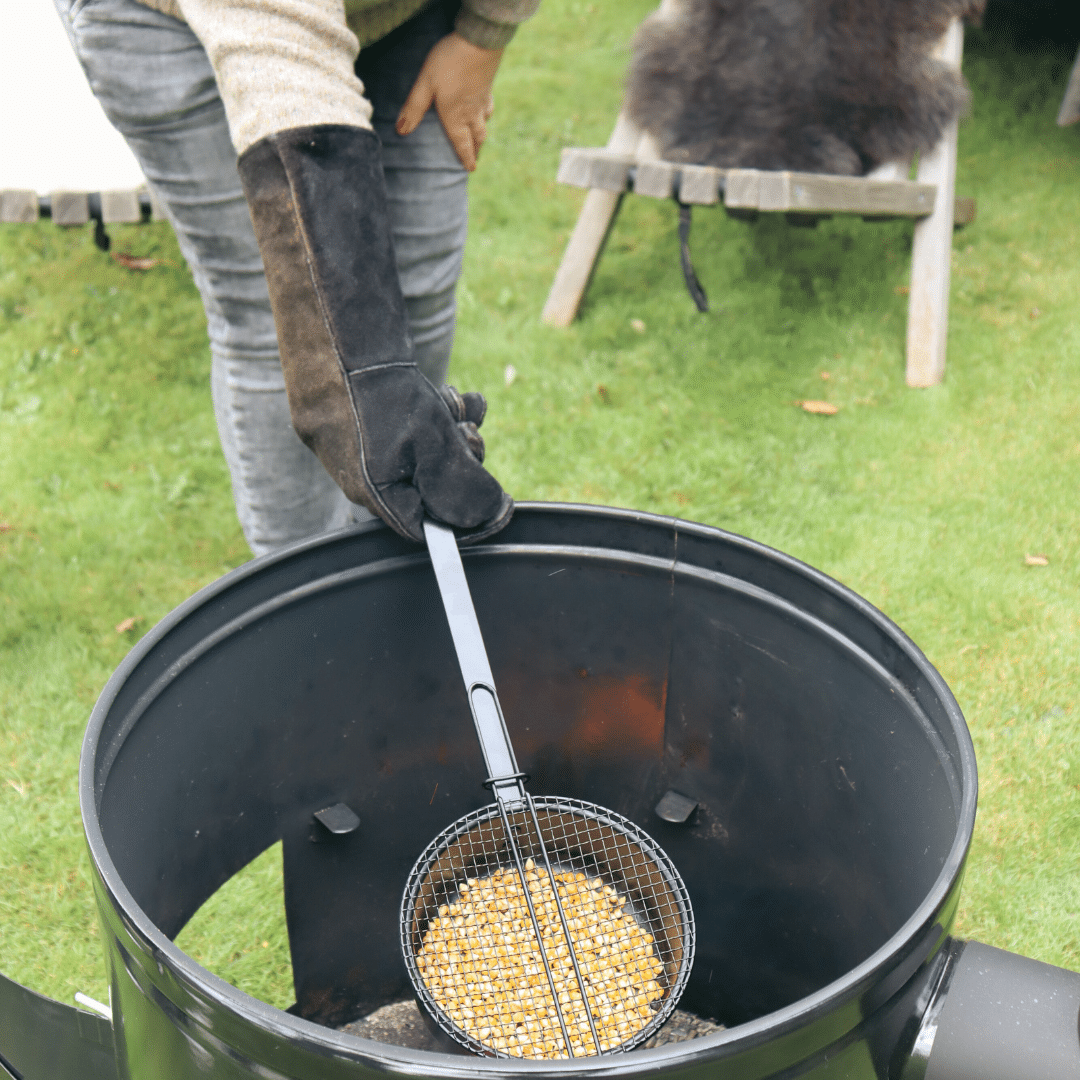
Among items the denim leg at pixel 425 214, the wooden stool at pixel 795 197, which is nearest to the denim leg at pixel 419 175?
the denim leg at pixel 425 214

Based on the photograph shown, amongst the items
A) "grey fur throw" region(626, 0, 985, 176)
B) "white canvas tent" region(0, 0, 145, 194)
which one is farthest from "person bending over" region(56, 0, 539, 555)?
"grey fur throw" region(626, 0, 985, 176)

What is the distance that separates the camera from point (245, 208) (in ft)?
5.03

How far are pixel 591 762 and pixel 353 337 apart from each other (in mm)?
708

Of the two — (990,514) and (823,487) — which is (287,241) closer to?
(823,487)

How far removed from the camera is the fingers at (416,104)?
5.18 ft

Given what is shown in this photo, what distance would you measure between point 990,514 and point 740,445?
67 cm

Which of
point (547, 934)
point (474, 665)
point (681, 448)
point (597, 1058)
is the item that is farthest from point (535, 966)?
point (681, 448)

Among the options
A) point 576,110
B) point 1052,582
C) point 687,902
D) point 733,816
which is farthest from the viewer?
point 576,110

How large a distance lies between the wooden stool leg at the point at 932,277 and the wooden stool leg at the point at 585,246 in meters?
0.93

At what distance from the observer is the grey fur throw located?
10.2 ft

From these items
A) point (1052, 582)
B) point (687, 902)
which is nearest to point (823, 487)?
point (1052, 582)

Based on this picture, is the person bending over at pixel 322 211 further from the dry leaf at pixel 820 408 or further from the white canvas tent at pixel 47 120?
the dry leaf at pixel 820 408

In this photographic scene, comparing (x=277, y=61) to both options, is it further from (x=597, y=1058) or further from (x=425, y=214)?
(x=597, y=1058)

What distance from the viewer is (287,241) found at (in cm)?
121
